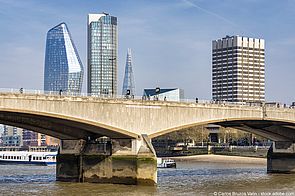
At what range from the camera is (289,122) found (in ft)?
237

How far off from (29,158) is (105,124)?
53.0m

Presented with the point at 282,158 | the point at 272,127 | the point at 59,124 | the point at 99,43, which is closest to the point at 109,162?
the point at 59,124

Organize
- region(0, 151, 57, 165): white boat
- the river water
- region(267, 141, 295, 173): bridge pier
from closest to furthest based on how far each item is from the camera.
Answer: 1. the river water
2. region(267, 141, 295, 173): bridge pier
3. region(0, 151, 57, 165): white boat

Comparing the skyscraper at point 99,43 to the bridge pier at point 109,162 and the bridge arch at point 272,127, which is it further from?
the bridge pier at point 109,162

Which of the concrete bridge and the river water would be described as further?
the concrete bridge

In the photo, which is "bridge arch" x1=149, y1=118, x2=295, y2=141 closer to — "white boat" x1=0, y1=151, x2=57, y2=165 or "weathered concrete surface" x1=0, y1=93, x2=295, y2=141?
"weathered concrete surface" x1=0, y1=93, x2=295, y2=141

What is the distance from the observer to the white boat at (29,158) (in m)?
98.4

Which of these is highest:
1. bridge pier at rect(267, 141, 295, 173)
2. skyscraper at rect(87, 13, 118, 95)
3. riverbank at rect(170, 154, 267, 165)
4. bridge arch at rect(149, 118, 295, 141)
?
skyscraper at rect(87, 13, 118, 95)

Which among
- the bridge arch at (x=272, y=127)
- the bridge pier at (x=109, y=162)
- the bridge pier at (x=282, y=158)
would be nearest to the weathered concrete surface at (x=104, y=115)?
the bridge pier at (x=109, y=162)

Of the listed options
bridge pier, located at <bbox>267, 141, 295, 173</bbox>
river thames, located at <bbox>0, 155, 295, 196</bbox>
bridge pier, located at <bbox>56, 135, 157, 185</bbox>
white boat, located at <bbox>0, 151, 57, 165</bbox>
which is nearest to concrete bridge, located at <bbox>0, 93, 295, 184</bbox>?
bridge pier, located at <bbox>56, 135, 157, 185</bbox>

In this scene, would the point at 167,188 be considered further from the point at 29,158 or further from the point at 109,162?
the point at 29,158

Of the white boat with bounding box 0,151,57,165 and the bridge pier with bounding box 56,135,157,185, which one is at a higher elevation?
the bridge pier with bounding box 56,135,157,185

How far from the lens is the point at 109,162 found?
54.2m

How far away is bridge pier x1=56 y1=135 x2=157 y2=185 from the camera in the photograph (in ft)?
171
